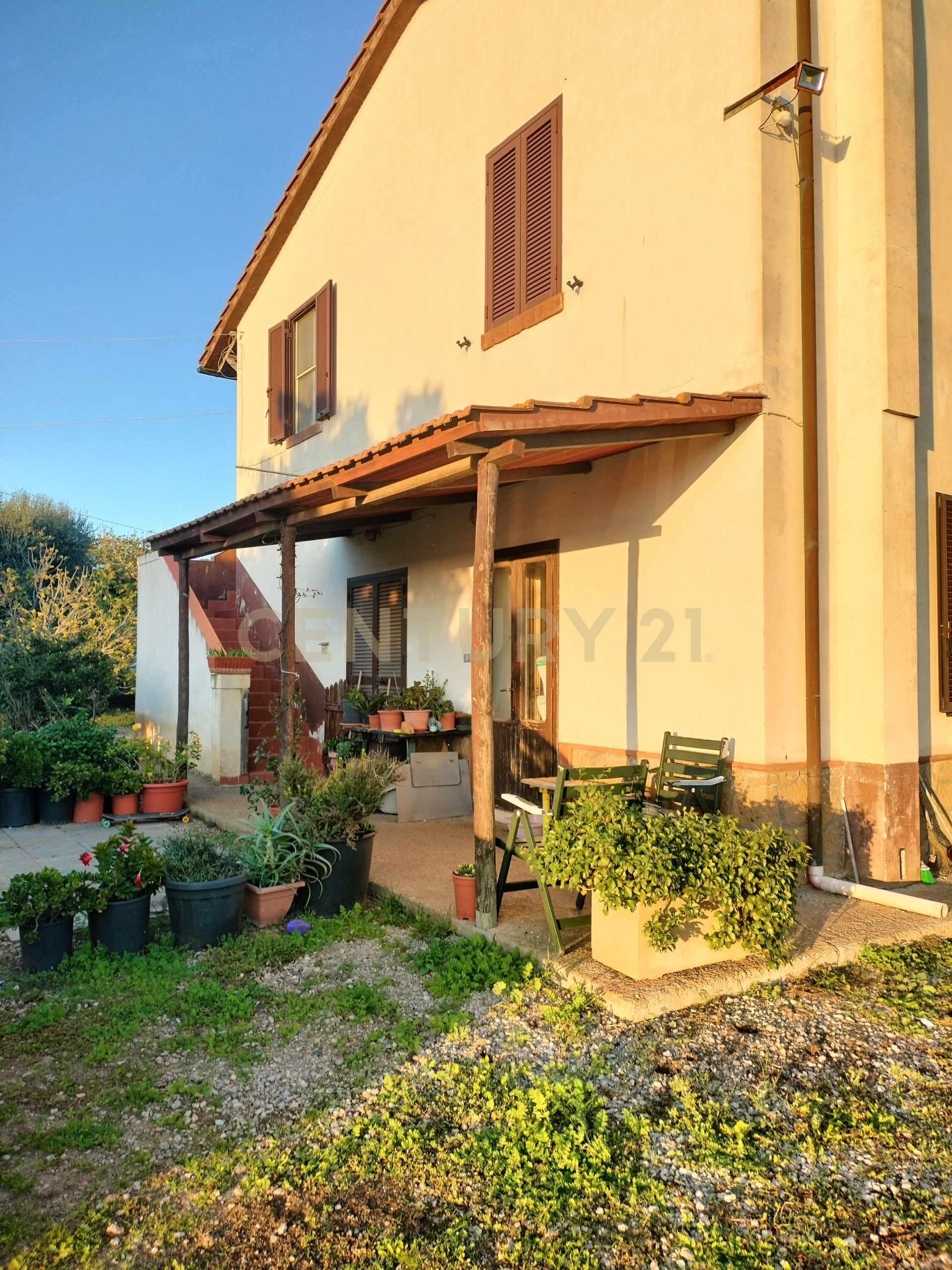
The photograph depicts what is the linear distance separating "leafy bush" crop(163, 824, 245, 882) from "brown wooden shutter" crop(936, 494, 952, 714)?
16.5ft

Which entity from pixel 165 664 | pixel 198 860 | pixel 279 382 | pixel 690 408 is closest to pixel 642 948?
pixel 198 860

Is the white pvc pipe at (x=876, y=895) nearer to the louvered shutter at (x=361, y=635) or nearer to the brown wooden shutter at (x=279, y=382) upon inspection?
the louvered shutter at (x=361, y=635)

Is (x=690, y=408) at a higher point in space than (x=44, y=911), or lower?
higher

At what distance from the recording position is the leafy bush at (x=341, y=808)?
5.15 metres

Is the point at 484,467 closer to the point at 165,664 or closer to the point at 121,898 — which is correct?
the point at 121,898

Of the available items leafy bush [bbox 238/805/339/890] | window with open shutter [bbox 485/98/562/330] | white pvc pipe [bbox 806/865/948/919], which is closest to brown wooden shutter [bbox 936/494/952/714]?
white pvc pipe [bbox 806/865/948/919]

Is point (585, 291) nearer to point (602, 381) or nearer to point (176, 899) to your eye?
point (602, 381)

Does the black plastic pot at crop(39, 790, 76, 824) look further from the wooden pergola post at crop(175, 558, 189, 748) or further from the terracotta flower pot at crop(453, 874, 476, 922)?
the terracotta flower pot at crop(453, 874, 476, 922)

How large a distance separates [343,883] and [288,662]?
279 centimetres

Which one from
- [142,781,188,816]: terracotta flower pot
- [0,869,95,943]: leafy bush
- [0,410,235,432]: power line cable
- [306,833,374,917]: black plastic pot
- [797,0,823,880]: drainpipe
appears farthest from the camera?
[0,410,235,432]: power line cable

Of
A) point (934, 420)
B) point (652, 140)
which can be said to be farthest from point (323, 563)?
point (934, 420)

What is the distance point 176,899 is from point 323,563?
23.4ft

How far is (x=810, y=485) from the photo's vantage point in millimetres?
5551

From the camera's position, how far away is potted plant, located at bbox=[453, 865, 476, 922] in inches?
186
